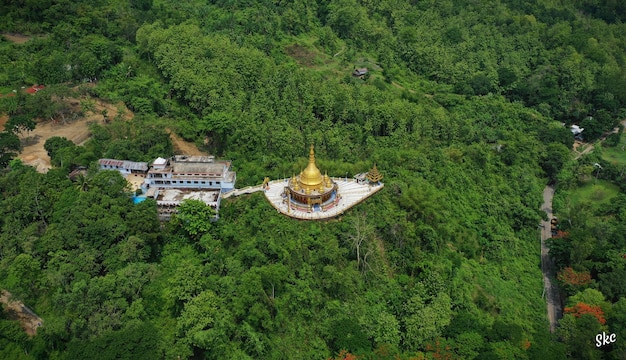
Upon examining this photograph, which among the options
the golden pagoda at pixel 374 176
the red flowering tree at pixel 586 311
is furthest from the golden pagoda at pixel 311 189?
the red flowering tree at pixel 586 311

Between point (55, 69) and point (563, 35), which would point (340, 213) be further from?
point (563, 35)

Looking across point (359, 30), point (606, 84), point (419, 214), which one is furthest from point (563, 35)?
point (419, 214)

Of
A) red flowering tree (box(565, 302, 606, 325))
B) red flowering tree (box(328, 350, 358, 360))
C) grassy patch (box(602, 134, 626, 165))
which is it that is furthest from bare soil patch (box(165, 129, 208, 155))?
grassy patch (box(602, 134, 626, 165))

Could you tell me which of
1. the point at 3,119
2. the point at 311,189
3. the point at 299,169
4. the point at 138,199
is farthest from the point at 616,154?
the point at 3,119

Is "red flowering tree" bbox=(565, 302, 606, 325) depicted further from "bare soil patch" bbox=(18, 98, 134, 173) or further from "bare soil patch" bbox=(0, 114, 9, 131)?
"bare soil patch" bbox=(0, 114, 9, 131)

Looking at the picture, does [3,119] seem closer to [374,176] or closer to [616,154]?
[374,176]
